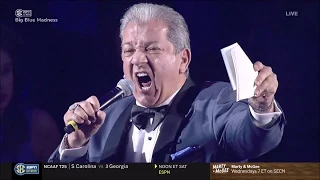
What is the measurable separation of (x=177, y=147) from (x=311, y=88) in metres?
1.06

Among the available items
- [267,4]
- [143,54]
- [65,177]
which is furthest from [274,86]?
[65,177]

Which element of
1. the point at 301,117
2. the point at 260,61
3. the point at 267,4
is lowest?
the point at 301,117

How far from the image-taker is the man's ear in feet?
17.6

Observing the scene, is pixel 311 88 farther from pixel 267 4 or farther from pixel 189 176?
pixel 189 176

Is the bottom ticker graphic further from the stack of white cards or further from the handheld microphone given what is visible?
the handheld microphone

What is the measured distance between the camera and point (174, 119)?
534 centimetres

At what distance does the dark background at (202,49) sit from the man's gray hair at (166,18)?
0.15 feet

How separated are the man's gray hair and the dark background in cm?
4

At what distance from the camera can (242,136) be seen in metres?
5.30

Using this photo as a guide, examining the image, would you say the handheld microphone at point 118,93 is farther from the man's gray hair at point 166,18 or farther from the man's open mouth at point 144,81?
the man's gray hair at point 166,18

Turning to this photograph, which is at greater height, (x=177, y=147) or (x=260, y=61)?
(x=260, y=61)

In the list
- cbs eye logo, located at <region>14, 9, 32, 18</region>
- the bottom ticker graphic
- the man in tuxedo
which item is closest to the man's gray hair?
the man in tuxedo

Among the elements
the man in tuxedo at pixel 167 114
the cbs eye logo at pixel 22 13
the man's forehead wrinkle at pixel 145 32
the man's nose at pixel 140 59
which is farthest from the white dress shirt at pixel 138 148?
the cbs eye logo at pixel 22 13

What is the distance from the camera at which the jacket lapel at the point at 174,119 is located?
5.33m
